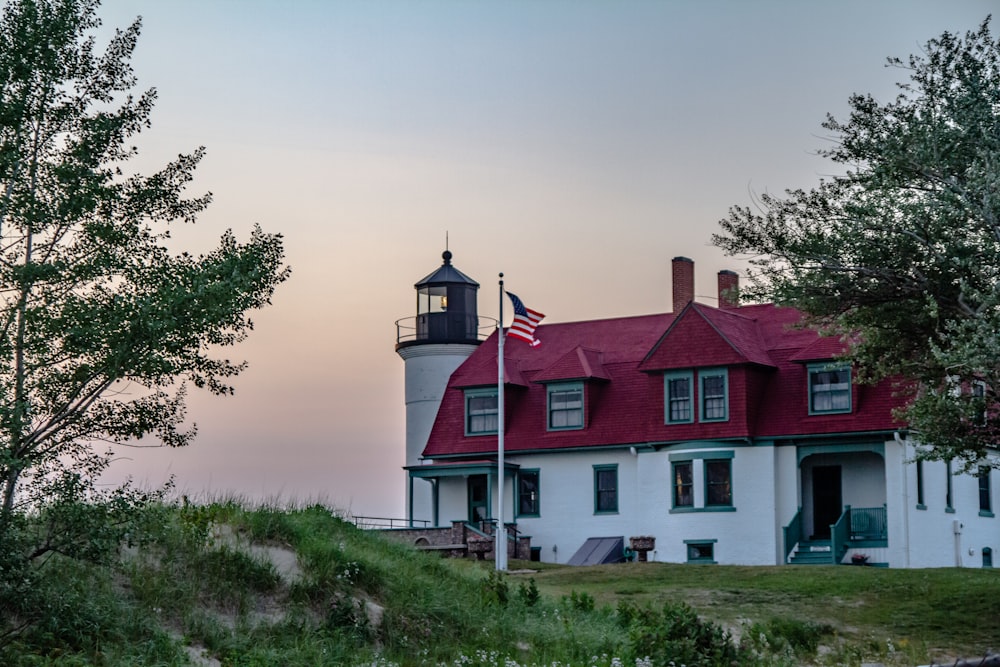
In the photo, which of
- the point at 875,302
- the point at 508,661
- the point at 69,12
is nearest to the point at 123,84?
the point at 69,12

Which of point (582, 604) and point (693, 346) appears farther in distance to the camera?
point (693, 346)

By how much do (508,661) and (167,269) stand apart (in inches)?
249

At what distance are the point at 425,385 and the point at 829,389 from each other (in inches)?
585

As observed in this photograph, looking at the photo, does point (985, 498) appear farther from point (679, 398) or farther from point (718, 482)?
point (679, 398)

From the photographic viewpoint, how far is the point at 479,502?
45781mm

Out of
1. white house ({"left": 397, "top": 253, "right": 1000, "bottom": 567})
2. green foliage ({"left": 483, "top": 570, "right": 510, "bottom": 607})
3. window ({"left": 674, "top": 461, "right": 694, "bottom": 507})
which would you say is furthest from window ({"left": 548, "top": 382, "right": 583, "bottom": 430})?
green foliage ({"left": 483, "top": 570, "right": 510, "bottom": 607})

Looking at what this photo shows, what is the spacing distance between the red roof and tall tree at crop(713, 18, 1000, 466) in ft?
A: 39.3

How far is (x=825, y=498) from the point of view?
40281 millimetres

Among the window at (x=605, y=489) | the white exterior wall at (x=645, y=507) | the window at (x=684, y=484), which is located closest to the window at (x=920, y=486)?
the white exterior wall at (x=645, y=507)

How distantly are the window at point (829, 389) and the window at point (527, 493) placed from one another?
934cm

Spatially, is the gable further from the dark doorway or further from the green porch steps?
the green porch steps

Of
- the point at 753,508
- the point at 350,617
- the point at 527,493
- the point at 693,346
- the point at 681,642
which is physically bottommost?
the point at 681,642

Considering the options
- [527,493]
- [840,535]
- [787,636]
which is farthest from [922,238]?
[527,493]

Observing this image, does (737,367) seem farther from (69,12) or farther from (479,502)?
(69,12)
